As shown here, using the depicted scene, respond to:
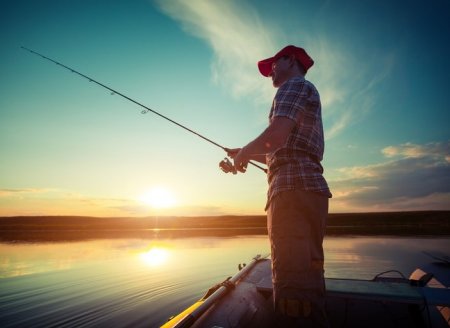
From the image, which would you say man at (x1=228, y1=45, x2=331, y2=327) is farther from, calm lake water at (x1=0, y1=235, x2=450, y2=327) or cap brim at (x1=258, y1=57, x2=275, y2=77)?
calm lake water at (x1=0, y1=235, x2=450, y2=327)

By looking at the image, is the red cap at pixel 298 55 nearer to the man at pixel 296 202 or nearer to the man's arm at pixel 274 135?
the man at pixel 296 202

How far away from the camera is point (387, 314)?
4.38 meters

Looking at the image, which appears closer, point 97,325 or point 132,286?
point 97,325

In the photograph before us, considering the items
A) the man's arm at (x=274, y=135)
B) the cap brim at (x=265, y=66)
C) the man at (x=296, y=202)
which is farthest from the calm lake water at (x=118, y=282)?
the cap brim at (x=265, y=66)

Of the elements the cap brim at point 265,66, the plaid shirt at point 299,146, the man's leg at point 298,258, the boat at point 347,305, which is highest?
the cap brim at point 265,66

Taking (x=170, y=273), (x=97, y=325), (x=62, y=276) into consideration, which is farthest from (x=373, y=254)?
(x=62, y=276)

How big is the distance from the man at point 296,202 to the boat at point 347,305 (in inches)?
55.3

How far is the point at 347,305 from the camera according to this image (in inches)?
183

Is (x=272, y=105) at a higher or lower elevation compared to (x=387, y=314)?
higher

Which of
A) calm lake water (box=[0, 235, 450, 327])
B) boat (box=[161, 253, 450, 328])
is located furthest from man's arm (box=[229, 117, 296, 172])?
calm lake water (box=[0, 235, 450, 327])

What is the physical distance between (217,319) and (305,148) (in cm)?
235

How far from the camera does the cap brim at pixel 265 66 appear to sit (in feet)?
9.67

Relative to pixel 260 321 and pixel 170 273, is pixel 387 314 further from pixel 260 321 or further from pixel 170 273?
pixel 170 273

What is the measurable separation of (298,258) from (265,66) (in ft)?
6.80
